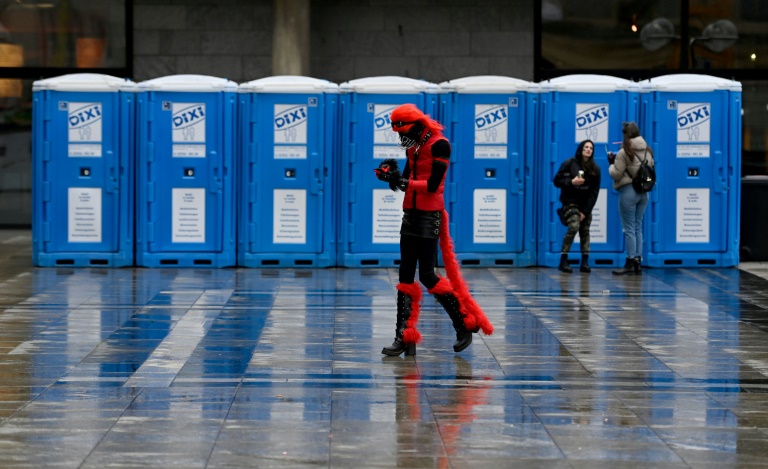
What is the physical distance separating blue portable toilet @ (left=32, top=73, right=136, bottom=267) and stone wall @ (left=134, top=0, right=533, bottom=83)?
496 cm

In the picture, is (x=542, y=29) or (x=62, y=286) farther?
(x=542, y=29)

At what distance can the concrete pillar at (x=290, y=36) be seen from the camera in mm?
20219

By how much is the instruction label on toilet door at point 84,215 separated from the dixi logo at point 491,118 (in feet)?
15.1

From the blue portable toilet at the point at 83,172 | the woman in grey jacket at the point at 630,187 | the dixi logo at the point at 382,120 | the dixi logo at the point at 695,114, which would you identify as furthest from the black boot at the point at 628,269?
the blue portable toilet at the point at 83,172

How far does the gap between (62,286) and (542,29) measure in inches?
386

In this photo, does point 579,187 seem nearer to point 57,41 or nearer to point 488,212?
point 488,212

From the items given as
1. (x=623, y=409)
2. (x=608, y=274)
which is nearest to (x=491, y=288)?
(x=608, y=274)

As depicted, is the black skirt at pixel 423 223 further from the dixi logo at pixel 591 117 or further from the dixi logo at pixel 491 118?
the dixi logo at pixel 591 117

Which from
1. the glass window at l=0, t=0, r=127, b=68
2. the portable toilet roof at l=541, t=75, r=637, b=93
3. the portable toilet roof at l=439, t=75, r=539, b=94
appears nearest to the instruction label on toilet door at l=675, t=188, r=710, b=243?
the portable toilet roof at l=541, t=75, r=637, b=93

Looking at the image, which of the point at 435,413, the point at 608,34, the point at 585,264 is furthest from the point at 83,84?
the point at 435,413

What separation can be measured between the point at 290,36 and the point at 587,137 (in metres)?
5.69

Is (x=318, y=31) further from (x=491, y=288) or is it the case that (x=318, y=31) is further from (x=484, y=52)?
(x=491, y=288)

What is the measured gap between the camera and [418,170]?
10.0 meters

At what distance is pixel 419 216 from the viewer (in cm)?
997
